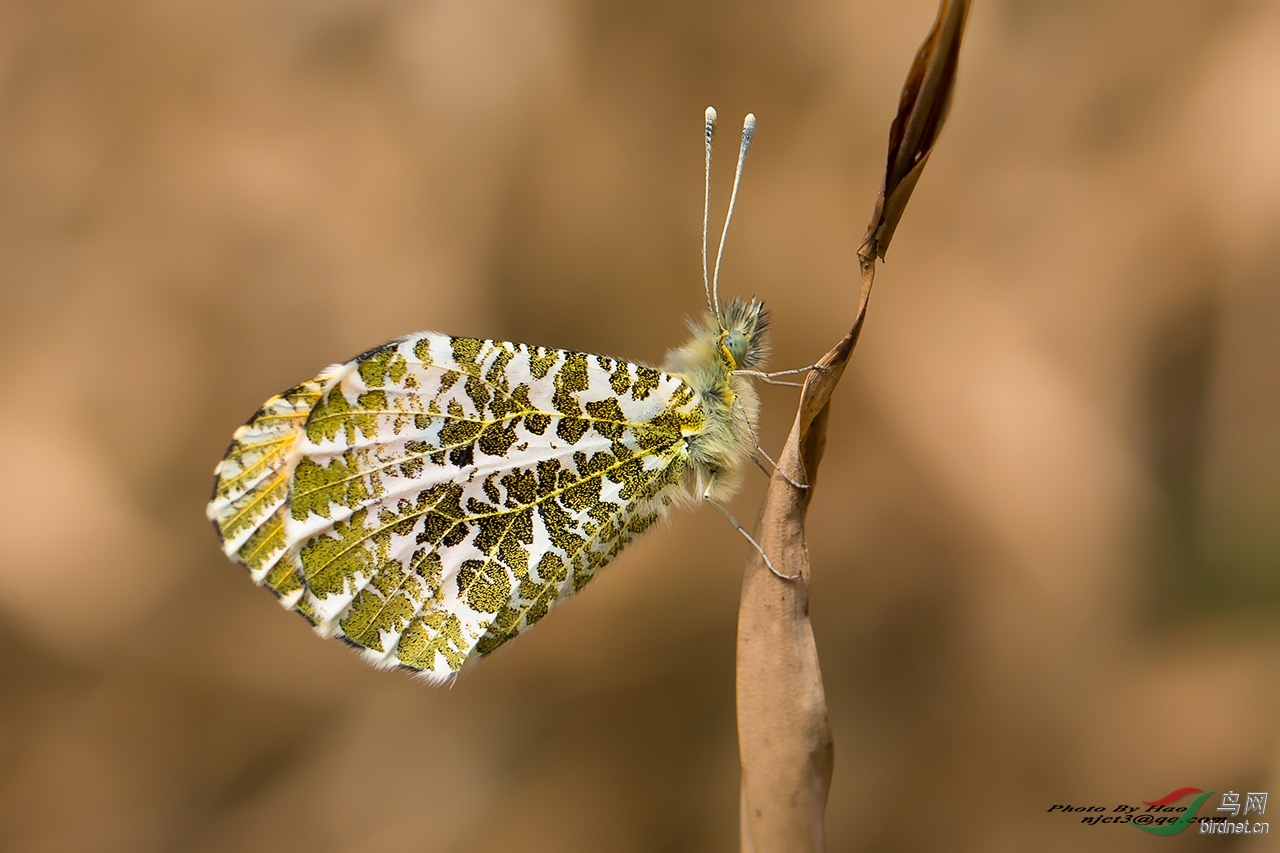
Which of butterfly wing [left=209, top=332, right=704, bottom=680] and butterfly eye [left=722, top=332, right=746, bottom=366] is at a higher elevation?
butterfly eye [left=722, top=332, right=746, bottom=366]

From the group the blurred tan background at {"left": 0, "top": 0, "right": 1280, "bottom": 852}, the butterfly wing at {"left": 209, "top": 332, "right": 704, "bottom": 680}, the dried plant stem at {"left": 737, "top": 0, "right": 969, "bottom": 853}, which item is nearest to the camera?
the dried plant stem at {"left": 737, "top": 0, "right": 969, "bottom": 853}

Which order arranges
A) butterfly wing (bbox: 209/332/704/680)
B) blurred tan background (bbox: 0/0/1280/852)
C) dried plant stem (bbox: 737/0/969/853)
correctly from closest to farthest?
dried plant stem (bbox: 737/0/969/853)
butterfly wing (bbox: 209/332/704/680)
blurred tan background (bbox: 0/0/1280/852)

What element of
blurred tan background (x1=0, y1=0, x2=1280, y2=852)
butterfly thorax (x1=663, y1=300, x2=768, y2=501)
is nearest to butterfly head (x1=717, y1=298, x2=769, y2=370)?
butterfly thorax (x1=663, y1=300, x2=768, y2=501)

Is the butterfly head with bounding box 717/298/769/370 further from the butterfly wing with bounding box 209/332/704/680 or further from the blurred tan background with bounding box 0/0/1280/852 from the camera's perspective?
the blurred tan background with bounding box 0/0/1280/852

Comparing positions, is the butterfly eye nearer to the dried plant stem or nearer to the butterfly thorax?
the butterfly thorax

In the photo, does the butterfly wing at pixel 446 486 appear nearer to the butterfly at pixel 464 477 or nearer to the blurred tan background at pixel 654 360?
the butterfly at pixel 464 477

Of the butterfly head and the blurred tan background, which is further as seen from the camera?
the blurred tan background

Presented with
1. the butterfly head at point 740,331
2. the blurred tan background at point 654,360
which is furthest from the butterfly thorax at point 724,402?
the blurred tan background at point 654,360
